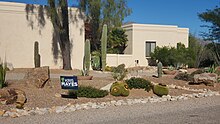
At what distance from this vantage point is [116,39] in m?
36.2

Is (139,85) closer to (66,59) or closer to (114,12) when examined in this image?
(66,59)

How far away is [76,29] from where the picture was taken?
96.7ft

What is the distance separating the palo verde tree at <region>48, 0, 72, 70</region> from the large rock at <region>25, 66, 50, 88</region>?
1249 centimetres

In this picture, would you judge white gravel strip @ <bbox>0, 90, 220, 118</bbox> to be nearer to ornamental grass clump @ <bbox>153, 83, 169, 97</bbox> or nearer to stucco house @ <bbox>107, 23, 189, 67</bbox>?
ornamental grass clump @ <bbox>153, 83, 169, 97</bbox>

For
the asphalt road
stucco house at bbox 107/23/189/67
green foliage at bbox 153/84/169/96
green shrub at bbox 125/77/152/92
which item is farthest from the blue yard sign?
stucco house at bbox 107/23/189/67

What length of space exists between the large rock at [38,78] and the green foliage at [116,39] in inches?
857

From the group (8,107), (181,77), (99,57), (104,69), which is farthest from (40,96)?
(99,57)

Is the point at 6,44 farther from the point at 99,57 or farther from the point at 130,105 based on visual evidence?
the point at 130,105

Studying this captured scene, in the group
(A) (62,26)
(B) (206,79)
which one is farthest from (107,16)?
(B) (206,79)

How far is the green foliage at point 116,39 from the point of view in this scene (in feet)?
118

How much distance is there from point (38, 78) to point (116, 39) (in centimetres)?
2287

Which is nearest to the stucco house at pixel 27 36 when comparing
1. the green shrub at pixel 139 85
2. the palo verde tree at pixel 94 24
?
the palo verde tree at pixel 94 24

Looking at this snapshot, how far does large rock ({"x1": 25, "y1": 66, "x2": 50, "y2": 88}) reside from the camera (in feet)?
45.0

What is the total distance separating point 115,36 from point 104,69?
310 inches
